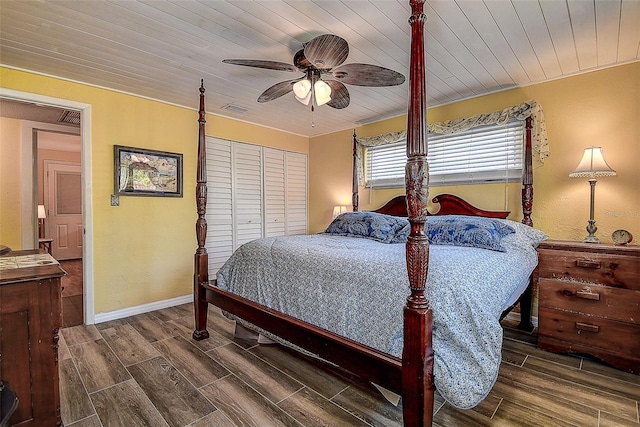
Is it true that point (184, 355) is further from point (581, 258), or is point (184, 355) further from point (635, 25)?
point (635, 25)

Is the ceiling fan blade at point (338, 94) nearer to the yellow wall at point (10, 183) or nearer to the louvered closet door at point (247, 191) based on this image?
the louvered closet door at point (247, 191)

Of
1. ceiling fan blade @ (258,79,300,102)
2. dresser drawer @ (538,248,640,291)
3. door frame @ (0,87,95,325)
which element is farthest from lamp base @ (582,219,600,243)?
door frame @ (0,87,95,325)

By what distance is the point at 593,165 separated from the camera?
2.51 metres

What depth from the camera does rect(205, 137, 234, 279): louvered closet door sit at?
4.11 m

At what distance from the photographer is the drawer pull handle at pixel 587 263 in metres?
2.29

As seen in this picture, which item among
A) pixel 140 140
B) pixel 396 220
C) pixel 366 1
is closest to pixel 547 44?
pixel 366 1

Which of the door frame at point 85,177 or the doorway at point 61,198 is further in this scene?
the doorway at point 61,198

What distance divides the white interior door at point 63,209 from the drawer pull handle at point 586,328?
27.5 ft

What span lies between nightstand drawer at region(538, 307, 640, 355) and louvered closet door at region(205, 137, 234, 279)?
11.9 feet

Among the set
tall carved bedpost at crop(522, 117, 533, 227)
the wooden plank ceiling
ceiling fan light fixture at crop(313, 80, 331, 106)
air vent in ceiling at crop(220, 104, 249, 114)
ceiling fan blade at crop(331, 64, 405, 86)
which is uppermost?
air vent in ceiling at crop(220, 104, 249, 114)

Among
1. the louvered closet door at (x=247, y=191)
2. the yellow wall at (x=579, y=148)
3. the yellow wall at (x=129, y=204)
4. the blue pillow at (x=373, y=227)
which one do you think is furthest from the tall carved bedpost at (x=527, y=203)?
the yellow wall at (x=129, y=204)

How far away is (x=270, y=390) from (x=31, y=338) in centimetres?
129

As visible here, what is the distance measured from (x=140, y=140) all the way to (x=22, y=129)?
1801 millimetres

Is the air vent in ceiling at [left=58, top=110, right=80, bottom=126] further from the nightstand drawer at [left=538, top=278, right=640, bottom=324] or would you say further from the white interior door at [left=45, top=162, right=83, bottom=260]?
the nightstand drawer at [left=538, top=278, right=640, bottom=324]
